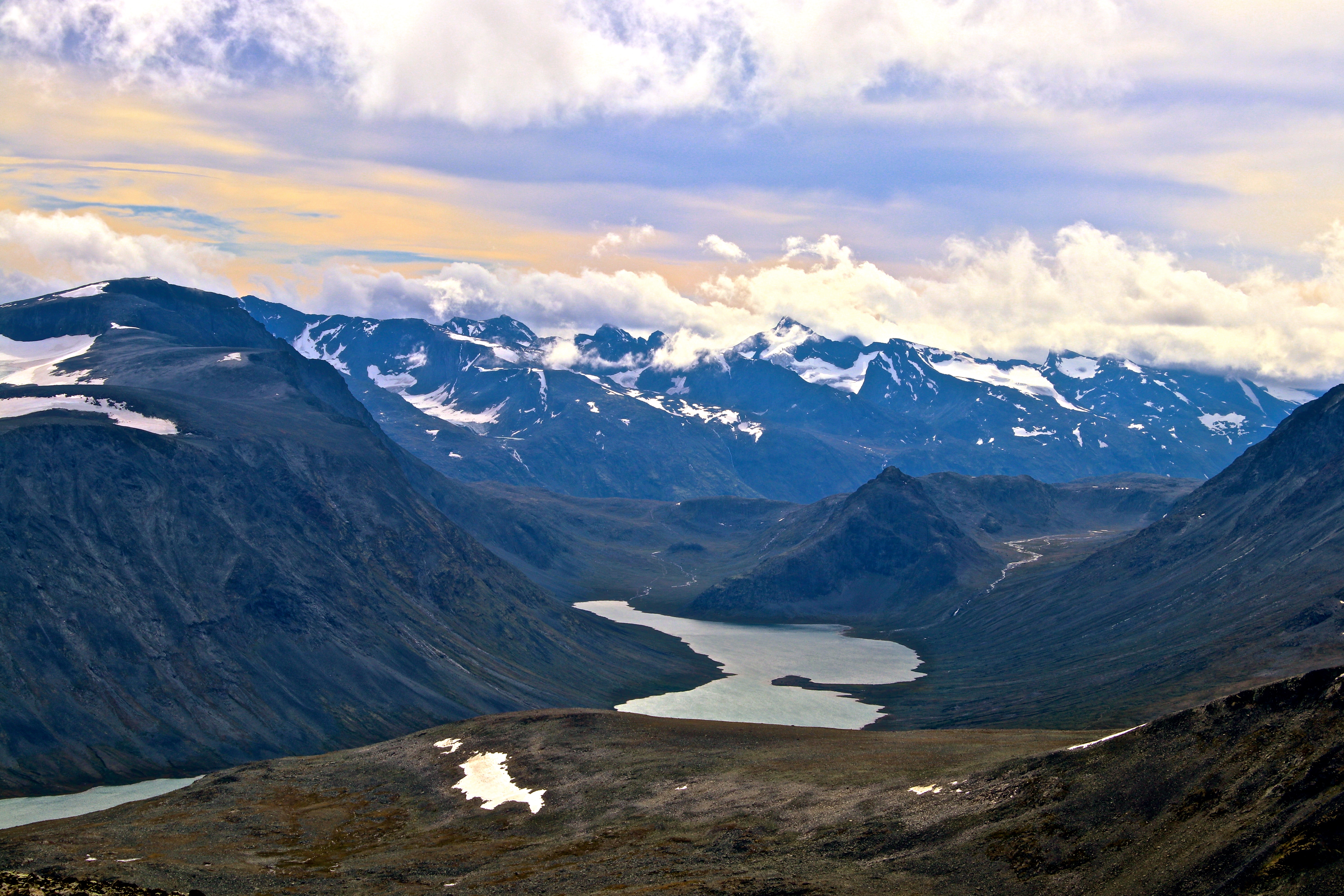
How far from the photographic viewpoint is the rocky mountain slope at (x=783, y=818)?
232ft

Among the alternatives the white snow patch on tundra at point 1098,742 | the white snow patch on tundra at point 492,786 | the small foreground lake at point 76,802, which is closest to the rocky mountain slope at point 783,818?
the white snow patch on tundra at point 1098,742

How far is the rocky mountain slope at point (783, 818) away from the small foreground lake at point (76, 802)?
48.4 ft

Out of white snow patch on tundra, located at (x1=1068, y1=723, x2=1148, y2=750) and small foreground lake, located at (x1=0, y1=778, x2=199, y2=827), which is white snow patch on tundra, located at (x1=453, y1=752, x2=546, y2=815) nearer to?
small foreground lake, located at (x1=0, y1=778, x2=199, y2=827)

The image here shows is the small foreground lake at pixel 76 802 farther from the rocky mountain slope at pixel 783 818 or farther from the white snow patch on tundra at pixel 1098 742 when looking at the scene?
the white snow patch on tundra at pixel 1098 742

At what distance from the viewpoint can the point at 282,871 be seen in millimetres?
96125

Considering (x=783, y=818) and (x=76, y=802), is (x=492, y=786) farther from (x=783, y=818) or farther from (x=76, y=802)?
(x=76, y=802)

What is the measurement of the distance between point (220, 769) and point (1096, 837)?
442 feet

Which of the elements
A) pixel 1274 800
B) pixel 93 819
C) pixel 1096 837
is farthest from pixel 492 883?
pixel 93 819

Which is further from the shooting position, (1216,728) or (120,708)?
(120,708)

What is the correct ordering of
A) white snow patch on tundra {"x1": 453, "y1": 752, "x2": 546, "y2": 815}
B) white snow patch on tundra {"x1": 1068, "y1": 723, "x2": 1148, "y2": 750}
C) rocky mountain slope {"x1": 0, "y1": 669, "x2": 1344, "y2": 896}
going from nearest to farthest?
1. rocky mountain slope {"x1": 0, "y1": 669, "x2": 1344, "y2": 896}
2. white snow patch on tundra {"x1": 1068, "y1": 723, "x2": 1148, "y2": 750}
3. white snow patch on tundra {"x1": 453, "y1": 752, "x2": 546, "y2": 815}

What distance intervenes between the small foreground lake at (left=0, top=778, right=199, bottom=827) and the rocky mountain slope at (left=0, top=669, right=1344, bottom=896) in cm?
1475

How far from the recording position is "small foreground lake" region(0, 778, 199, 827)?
13825 cm

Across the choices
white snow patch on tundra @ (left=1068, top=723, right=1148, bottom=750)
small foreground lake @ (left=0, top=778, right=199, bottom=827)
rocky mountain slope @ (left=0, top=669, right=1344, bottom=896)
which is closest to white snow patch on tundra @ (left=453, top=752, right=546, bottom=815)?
rocky mountain slope @ (left=0, top=669, right=1344, bottom=896)

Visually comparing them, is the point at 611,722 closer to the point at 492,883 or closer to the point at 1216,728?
the point at 492,883
